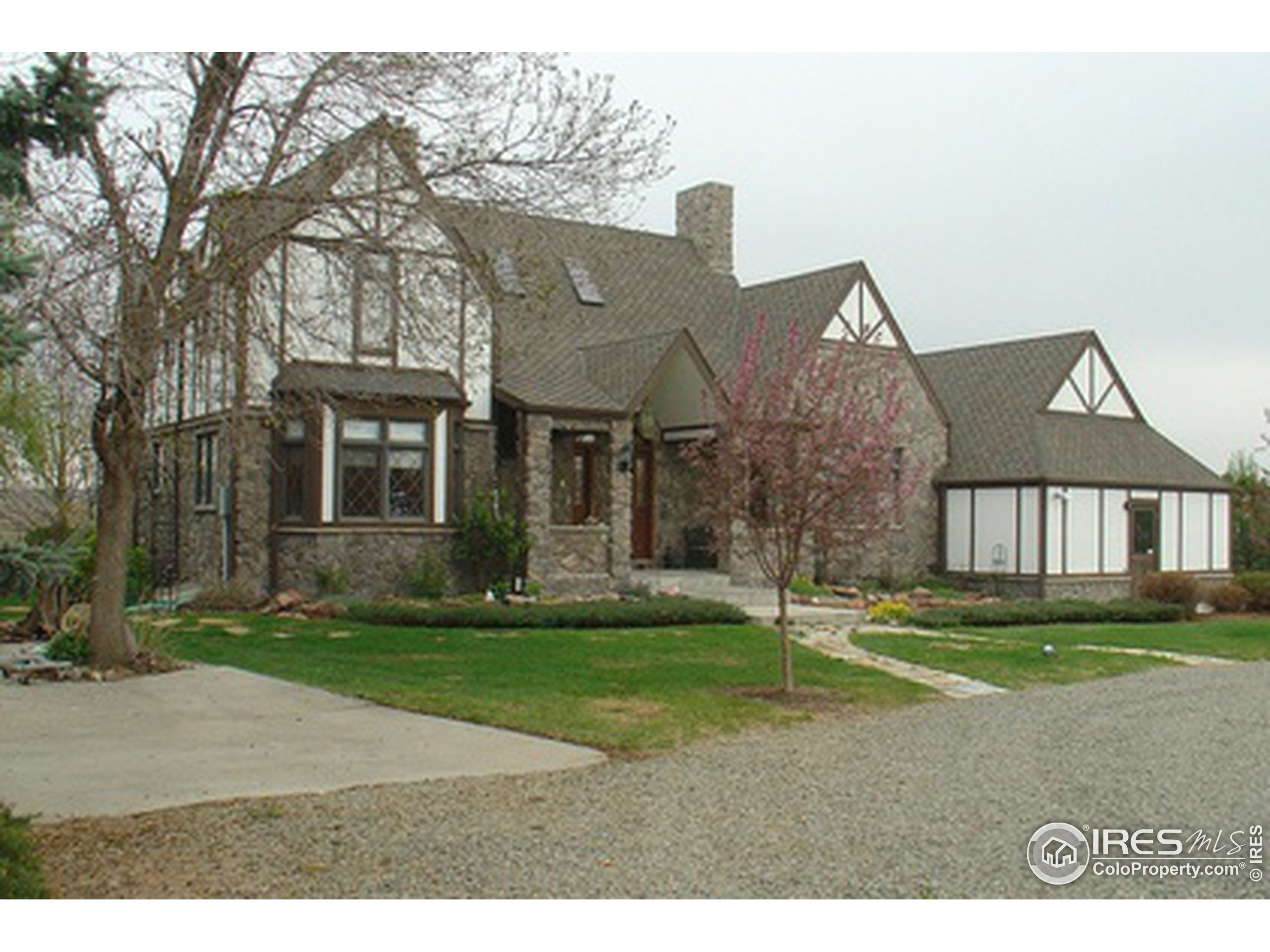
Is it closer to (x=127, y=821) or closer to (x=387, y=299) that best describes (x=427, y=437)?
(x=387, y=299)

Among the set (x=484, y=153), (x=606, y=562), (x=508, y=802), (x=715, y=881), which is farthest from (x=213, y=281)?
(x=606, y=562)

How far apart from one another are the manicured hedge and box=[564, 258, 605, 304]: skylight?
32.9ft

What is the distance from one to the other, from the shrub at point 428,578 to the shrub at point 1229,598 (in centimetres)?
1490

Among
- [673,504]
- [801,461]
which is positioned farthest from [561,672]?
[673,504]

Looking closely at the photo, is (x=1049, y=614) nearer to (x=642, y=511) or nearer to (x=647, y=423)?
(x=642, y=511)

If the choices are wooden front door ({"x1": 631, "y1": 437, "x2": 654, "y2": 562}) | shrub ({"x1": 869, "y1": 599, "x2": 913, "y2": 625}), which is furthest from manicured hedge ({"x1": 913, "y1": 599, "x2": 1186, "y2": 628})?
wooden front door ({"x1": 631, "y1": 437, "x2": 654, "y2": 562})

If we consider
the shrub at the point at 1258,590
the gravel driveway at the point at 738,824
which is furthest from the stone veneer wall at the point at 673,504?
the gravel driveway at the point at 738,824

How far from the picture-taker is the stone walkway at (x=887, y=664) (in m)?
13.3

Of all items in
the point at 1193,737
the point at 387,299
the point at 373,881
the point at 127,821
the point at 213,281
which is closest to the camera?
the point at 373,881

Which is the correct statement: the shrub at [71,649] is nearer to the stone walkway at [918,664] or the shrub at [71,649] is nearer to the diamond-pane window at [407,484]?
the diamond-pane window at [407,484]

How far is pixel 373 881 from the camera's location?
20.0 feet

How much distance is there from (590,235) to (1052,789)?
14.1 m

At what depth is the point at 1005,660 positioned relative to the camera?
50.8 feet

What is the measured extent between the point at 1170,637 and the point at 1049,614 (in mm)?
2515
